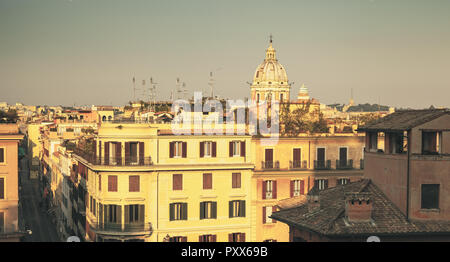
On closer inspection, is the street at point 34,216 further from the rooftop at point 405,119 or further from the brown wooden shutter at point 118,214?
the rooftop at point 405,119

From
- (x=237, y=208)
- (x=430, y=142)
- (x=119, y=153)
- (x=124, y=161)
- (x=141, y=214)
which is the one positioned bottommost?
(x=141, y=214)

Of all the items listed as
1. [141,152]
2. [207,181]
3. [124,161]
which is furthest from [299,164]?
[124,161]

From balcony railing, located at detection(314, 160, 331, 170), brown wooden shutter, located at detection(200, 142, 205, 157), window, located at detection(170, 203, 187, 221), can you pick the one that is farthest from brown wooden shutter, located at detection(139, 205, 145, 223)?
balcony railing, located at detection(314, 160, 331, 170)

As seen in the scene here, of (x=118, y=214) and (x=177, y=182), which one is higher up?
(x=177, y=182)

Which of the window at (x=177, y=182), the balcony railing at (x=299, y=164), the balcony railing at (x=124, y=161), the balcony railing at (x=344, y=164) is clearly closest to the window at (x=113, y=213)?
the balcony railing at (x=124, y=161)

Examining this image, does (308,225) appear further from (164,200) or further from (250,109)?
(250,109)

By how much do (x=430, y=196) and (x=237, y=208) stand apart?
2196 centimetres

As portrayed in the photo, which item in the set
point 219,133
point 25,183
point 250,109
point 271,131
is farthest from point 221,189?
point 25,183

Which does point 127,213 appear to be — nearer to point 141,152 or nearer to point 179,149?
point 141,152

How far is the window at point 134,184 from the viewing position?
4134 centimetres

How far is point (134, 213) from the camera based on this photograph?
41281mm

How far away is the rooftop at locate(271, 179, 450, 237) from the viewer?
21953 millimetres

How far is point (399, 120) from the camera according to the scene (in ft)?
81.1

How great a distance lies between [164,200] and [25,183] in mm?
72136
